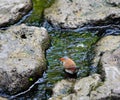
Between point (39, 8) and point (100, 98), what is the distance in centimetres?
488

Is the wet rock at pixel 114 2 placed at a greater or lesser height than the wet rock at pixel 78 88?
greater

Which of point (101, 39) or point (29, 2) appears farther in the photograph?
point (29, 2)

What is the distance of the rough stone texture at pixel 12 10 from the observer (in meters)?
9.52

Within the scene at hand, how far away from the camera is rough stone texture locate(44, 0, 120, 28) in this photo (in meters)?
9.34

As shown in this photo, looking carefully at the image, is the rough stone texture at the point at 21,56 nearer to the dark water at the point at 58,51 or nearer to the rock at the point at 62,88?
the dark water at the point at 58,51

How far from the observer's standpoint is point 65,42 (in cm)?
880

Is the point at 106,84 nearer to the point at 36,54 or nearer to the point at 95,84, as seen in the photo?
the point at 95,84

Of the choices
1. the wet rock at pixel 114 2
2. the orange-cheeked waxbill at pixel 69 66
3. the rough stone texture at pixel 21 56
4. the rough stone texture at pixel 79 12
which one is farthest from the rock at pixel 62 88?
the wet rock at pixel 114 2

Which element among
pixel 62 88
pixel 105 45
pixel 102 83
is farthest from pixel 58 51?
pixel 102 83

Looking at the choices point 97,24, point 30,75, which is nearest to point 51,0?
point 97,24

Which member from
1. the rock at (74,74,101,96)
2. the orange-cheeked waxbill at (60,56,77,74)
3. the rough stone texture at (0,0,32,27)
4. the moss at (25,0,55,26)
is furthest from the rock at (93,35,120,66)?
the rough stone texture at (0,0,32,27)

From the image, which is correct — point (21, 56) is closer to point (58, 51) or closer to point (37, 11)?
point (58, 51)

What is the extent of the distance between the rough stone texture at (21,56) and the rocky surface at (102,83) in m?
0.68

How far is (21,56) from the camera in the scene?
25.1 ft
